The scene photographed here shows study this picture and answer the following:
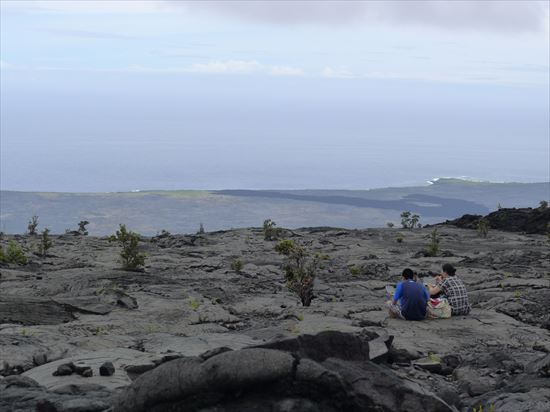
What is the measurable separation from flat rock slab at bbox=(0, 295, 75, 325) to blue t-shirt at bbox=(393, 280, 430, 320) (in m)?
6.53

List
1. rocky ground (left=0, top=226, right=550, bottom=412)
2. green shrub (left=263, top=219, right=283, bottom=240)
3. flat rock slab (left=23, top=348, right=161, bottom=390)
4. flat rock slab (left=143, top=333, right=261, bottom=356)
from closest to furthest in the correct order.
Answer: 1. rocky ground (left=0, top=226, right=550, bottom=412)
2. flat rock slab (left=23, top=348, right=161, bottom=390)
3. flat rock slab (left=143, top=333, right=261, bottom=356)
4. green shrub (left=263, top=219, right=283, bottom=240)

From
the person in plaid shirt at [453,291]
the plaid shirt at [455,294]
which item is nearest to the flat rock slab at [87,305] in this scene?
the person in plaid shirt at [453,291]

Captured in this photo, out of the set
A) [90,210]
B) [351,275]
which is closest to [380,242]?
[351,275]

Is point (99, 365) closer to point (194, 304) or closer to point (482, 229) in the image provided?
point (194, 304)

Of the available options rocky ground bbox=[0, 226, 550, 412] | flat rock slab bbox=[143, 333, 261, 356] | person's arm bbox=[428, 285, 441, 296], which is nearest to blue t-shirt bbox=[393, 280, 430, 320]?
rocky ground bbox=[0, 226, 550, 412]

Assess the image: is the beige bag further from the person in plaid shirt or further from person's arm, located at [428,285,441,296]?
person's arm, located at [428,285,441,296]

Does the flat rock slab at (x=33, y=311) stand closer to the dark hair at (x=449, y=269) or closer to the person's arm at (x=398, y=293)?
the person's arm at (x=398, y=293)

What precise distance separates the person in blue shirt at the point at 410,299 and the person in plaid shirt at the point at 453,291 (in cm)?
55

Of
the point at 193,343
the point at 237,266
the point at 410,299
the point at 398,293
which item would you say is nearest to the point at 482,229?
the point at 237,266

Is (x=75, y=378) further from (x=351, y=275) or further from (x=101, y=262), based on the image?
(x=101, y=262)

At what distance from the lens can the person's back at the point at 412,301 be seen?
53.9ft

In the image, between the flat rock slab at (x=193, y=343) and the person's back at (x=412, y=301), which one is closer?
the flat rock slab at (x=193, y=343)

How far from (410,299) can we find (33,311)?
7370 millimetres

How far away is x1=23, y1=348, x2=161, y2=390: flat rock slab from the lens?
10320 millimetres
